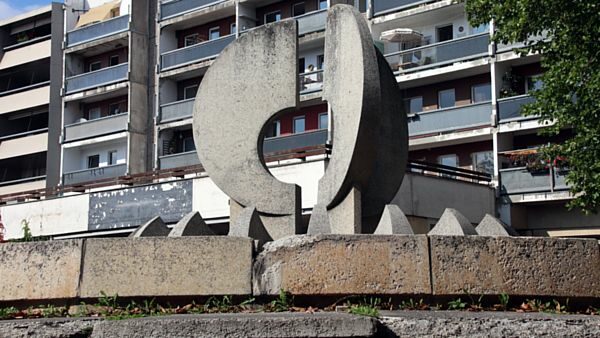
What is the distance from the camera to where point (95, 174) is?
42719 mm

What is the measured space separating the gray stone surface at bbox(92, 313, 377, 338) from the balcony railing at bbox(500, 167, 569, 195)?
23824 millimetres

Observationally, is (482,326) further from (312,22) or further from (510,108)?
(312,22)

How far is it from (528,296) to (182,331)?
3.29 meters

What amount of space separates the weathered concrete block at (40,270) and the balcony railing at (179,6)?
104ft

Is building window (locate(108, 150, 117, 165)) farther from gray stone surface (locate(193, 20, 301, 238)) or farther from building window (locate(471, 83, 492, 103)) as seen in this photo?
gray stone surface (locate(193, 20, 301, 238))

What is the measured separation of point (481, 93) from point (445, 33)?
3.03 meters

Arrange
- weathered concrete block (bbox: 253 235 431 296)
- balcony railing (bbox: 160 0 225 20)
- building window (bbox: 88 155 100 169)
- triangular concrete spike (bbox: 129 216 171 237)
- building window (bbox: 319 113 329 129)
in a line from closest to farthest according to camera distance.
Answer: weathered concrete block (bbox: 253 235 431 296) → triangular concrete spike (bbox: 129 216 171 237) → building window (bbox: 319 113 329 129) → balcony railing (bbox: 160 0 225 20) → building window (bbox: 88 155 100 169)

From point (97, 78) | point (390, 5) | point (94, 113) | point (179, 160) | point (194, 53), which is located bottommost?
point (179, 160)

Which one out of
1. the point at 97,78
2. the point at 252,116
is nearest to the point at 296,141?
the point at 97,78

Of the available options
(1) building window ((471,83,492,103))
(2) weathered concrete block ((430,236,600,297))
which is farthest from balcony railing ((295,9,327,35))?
(2) weathered concrete block ((430,236,600,297))

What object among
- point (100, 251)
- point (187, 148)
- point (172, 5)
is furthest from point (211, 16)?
point (100, 251)

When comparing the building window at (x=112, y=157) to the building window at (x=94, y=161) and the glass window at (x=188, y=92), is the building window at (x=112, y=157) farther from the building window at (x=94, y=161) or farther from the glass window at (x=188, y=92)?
the glass window at (x=188, y=92)

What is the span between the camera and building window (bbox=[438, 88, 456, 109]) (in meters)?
33.8

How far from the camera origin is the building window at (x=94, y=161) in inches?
1761
